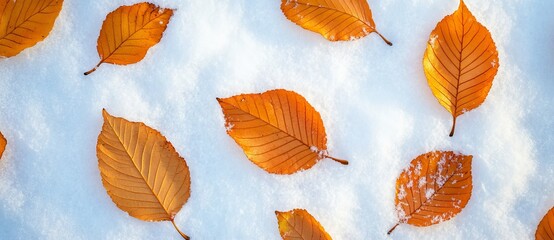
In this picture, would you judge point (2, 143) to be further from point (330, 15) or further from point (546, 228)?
point (546, 228)

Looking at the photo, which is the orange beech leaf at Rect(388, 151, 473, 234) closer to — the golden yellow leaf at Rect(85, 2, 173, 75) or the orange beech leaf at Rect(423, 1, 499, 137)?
the orange beech leaf at Rect(423, 1, 499, 137)

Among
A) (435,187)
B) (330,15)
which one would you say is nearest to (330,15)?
(330,15)

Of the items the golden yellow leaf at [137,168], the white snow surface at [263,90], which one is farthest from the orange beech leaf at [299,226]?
the golden yellow leaf at [137,168]

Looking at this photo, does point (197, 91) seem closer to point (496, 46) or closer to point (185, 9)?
point (185, 9)

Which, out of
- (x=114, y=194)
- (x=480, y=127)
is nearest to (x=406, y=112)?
(x=480, y=127)

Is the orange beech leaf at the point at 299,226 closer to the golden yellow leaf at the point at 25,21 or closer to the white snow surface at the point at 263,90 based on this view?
the white snow surface at the point at 263,90

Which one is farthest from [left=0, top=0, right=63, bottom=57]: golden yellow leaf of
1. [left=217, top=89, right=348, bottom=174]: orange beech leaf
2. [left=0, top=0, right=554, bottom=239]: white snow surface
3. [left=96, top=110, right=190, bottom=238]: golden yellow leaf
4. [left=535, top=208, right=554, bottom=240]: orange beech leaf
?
[left=535, top=208, right=554, bottom=240]: orange beech leaf
